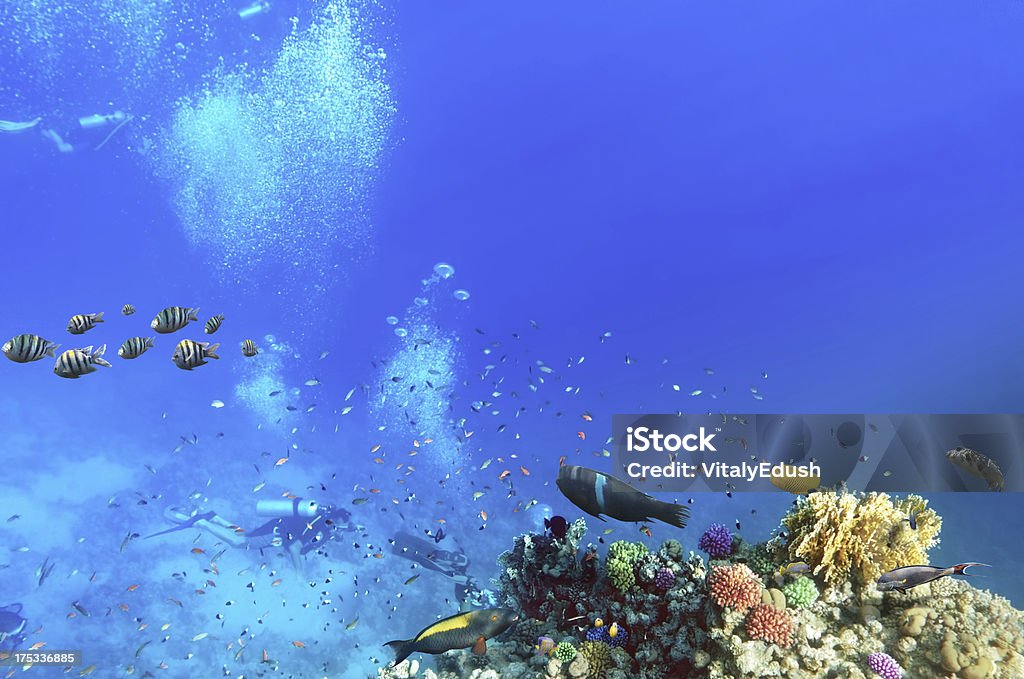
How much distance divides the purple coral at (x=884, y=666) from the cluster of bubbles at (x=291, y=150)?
33591 mm

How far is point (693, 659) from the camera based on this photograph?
560 centimetres

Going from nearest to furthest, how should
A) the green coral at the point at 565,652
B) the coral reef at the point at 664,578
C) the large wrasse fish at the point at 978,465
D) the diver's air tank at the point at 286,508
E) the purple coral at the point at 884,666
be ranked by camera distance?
the purple coral at the point at 884,666 → the green coral at the point at 565,652 → the coral reef at the point at 664,578 → the large wrasse fish at the point at 978,465 → the diver's air tank at the point at 286,508

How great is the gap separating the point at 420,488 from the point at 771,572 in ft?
89.5

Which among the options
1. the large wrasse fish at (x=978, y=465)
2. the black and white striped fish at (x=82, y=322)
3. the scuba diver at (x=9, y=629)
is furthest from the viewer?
the scuba diver at (x=9, y=629)

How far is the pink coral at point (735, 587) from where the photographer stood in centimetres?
540

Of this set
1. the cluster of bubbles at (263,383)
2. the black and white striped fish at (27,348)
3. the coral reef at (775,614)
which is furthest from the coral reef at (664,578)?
the cluster of bubbles at (263,383)

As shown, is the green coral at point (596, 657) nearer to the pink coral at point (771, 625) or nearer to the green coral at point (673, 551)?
the green coral at point (673, 551)

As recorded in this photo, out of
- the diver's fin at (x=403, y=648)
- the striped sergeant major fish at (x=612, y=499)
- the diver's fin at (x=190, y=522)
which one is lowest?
the diver's fin at (x=403, y=648)

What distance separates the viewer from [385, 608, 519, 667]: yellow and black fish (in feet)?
17.2

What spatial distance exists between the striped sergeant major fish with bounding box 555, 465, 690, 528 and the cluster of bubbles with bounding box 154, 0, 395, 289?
31.8 meters

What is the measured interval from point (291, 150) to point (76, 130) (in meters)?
26.1

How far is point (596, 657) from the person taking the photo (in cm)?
602

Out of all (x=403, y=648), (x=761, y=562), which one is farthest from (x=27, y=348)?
(x=761, y=562)

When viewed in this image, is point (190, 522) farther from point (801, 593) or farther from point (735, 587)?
point (801, 593)
